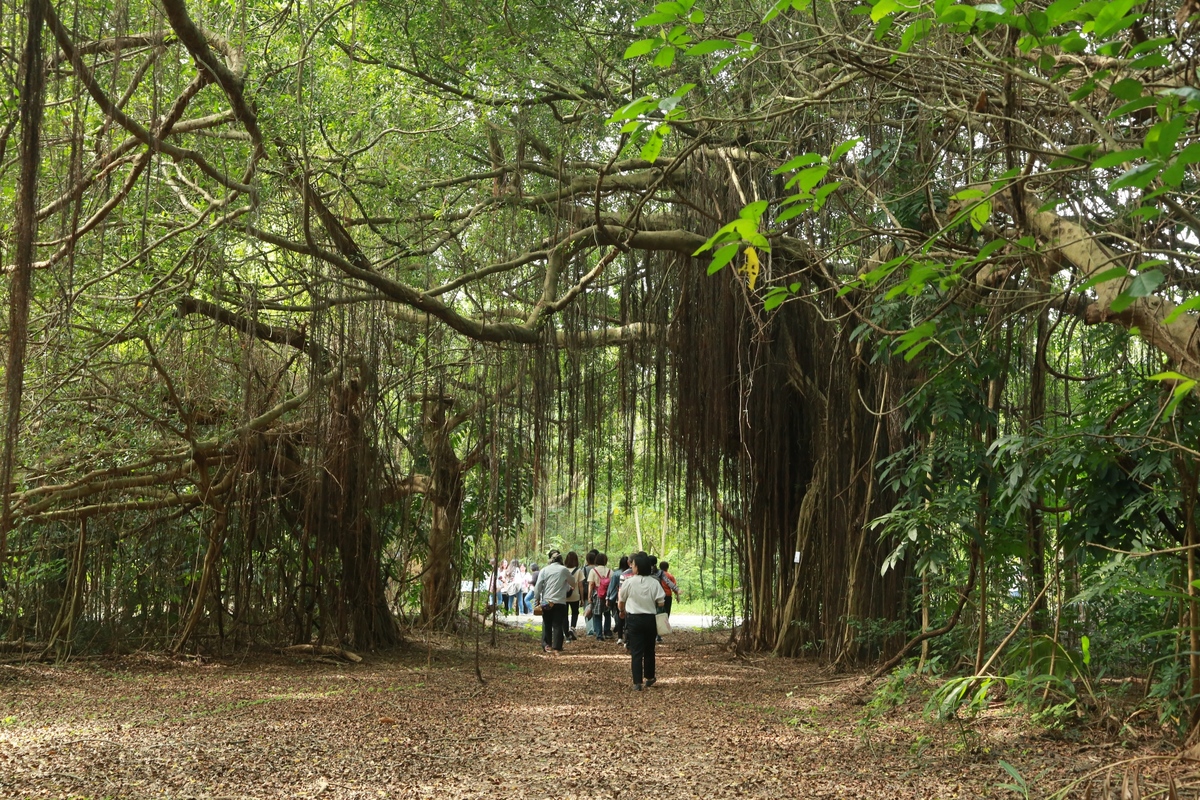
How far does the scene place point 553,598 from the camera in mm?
9055

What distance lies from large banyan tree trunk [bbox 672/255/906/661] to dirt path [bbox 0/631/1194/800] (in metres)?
0.65

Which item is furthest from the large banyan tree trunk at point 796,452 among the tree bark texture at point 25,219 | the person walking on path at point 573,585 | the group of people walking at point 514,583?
the group of people walking at point 514,583

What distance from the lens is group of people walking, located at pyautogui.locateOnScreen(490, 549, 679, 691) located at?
6441 mm

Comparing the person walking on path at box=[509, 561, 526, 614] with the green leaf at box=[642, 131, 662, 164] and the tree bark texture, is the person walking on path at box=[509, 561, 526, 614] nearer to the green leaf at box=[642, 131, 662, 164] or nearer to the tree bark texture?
the tree bark texture

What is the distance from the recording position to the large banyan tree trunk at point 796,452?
252 inches

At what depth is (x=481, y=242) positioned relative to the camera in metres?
7.41

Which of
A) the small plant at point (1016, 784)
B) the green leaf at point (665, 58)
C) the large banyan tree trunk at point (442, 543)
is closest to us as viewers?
the green leaf at point (665, 58)

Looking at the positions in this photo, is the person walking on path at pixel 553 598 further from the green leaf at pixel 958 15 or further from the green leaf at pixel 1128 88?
the green leaf at pixel 1128 88

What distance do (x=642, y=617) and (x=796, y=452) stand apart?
203 cm

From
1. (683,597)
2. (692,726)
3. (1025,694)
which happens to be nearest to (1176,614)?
(1025,694)

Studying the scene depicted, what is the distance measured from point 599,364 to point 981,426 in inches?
154

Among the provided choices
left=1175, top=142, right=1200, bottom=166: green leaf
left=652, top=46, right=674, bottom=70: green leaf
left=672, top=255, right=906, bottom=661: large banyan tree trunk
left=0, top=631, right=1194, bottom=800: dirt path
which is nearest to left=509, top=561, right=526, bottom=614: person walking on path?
left=672, top=255, right=906, bottom=661: large banyan tree trunk

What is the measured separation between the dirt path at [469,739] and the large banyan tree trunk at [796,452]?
65 cm

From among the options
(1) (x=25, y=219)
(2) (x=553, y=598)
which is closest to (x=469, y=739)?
(1) (x=25, y=219)
